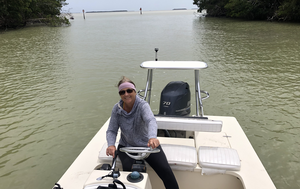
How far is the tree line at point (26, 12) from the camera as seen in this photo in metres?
21.4

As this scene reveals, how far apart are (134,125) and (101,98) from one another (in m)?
4.27

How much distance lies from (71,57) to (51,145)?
289 inches

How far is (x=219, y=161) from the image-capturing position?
2160 millimetres

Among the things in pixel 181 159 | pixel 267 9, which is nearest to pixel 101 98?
pixel 181 159

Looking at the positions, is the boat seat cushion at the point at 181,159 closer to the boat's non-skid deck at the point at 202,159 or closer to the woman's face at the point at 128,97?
the boat's non-skid deck at the point at 202,159

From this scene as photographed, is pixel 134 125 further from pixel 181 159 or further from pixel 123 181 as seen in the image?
pixel 181 159

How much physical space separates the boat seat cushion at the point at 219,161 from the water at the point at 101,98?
1.39m

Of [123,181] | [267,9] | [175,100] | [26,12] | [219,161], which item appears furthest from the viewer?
[267,9]

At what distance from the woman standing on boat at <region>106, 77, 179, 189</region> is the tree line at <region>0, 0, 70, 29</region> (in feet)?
79.3

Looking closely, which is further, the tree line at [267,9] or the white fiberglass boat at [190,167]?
the tree line at [267,9]

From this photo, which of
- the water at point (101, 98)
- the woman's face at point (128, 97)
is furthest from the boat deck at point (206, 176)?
the water at point (101, 98)

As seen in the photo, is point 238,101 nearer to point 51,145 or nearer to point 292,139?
point 292,139

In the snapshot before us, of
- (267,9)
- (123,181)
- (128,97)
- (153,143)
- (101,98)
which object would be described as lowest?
(101,98)

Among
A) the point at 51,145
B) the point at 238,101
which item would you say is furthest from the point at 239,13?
the point at 51,145
